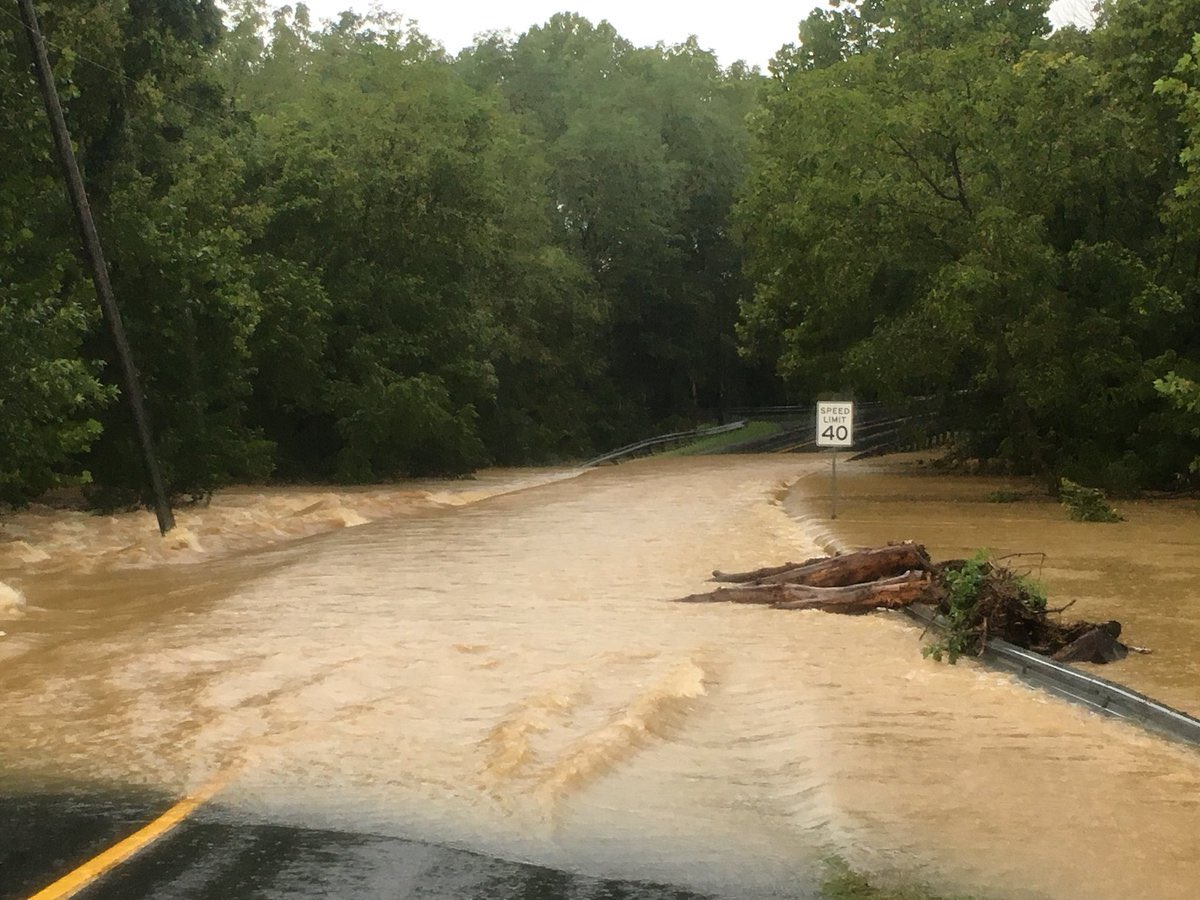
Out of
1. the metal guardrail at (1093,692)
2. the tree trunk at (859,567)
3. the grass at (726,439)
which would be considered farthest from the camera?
the grass at (726,439)

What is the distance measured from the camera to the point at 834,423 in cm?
2336

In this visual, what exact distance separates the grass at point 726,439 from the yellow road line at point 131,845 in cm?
4527

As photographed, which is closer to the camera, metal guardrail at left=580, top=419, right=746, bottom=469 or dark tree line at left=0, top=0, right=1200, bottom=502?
dark tree line at left=0, top=0, right=1200, bottom=502

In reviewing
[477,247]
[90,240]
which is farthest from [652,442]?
[90,240]

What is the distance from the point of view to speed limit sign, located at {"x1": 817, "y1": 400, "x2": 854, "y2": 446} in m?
23.4

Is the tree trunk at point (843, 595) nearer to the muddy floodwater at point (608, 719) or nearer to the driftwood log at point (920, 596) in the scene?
Answer: the driftwood log at point (920, 596)

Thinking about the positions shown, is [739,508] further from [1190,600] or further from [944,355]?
[1190,600]

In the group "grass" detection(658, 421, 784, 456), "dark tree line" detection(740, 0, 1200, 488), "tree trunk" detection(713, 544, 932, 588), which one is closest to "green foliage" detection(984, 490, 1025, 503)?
"dark tree line" detection(740, 0, 1200, 488)

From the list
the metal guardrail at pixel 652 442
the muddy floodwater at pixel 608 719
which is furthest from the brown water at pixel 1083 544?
the metal guardrail at pixel 652 442

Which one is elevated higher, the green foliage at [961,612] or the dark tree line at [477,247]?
the dark tree line at [477,247]

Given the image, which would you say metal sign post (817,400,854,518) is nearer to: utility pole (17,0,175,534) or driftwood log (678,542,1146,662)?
driftwood log (678,542,1146,662)

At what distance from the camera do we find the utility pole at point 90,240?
66.6 ft

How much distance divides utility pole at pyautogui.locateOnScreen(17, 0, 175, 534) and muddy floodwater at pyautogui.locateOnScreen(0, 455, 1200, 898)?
2.64 meters

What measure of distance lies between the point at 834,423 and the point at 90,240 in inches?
500
